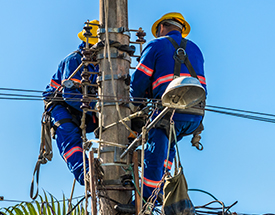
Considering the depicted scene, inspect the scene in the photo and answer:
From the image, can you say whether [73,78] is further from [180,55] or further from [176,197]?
[176,197]

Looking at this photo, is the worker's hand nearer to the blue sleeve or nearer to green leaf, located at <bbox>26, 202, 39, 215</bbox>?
the blue sleeve

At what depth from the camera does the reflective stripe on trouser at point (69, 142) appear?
9109mm

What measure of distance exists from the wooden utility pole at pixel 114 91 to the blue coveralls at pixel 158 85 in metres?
0.26

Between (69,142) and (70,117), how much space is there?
0.47m

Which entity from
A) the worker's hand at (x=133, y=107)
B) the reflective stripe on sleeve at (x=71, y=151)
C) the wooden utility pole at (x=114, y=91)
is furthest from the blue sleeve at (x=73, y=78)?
the worker's hand at (x=133, y=107)

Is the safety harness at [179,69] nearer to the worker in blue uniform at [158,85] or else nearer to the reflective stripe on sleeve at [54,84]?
the worker in blue uniform at [158,85]

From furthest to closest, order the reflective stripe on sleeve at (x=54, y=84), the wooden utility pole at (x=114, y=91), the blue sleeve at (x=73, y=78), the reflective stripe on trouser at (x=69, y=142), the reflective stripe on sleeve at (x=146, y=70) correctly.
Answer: the reflective stripe on sleeve at (x=54, y=84), the blue sleeve at (x=73, y=78), the reflective stripe on trouser at (x=69, y=142), the reflective stripe on sleeve at (x=146, y=70), the wooden utility pole at (x=114, y=91)

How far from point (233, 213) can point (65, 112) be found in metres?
3.07

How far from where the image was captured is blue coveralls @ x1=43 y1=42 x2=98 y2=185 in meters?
9.32

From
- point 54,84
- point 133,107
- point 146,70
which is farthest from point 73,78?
point 146,70

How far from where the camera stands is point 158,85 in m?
8.34

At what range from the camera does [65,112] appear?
9.86 meters

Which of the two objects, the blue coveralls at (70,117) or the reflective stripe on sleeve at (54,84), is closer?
the blue coveralls at (70,117)

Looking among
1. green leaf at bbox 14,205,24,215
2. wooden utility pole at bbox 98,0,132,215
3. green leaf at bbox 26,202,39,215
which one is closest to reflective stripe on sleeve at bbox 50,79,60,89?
wooden utility pole at bbox 98,0,132,215
